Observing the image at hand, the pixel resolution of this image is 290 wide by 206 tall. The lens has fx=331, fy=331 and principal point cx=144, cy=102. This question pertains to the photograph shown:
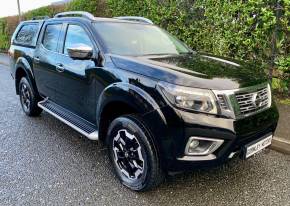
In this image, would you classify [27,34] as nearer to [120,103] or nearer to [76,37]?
[76,37]

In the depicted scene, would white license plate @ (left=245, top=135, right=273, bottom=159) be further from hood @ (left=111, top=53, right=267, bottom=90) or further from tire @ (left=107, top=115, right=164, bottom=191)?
tire @ (left=107, top=115, right=164, bottom=191)

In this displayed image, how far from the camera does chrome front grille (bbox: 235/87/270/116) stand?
117 inches

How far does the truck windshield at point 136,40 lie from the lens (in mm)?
3859

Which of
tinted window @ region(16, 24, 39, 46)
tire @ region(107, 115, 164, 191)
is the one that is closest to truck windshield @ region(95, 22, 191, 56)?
tire @ region(107, 115, 164, 191)

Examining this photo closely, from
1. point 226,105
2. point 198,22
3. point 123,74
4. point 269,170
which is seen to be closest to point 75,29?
point 123,74

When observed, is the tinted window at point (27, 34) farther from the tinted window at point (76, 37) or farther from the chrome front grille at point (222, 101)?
the chrome front grille at point (222, 101)

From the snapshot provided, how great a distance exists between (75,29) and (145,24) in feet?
3.26

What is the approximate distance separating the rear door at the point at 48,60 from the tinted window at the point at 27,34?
383mm

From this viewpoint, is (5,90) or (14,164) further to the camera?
(5,90)

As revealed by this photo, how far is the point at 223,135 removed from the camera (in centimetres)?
281

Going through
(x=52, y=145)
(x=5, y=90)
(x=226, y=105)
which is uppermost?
(x=226, y=105)

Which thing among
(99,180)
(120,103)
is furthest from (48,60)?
(99,180)

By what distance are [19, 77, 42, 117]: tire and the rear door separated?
34 cm

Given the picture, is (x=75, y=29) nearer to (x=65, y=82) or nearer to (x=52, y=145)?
(x=65, y=82)
